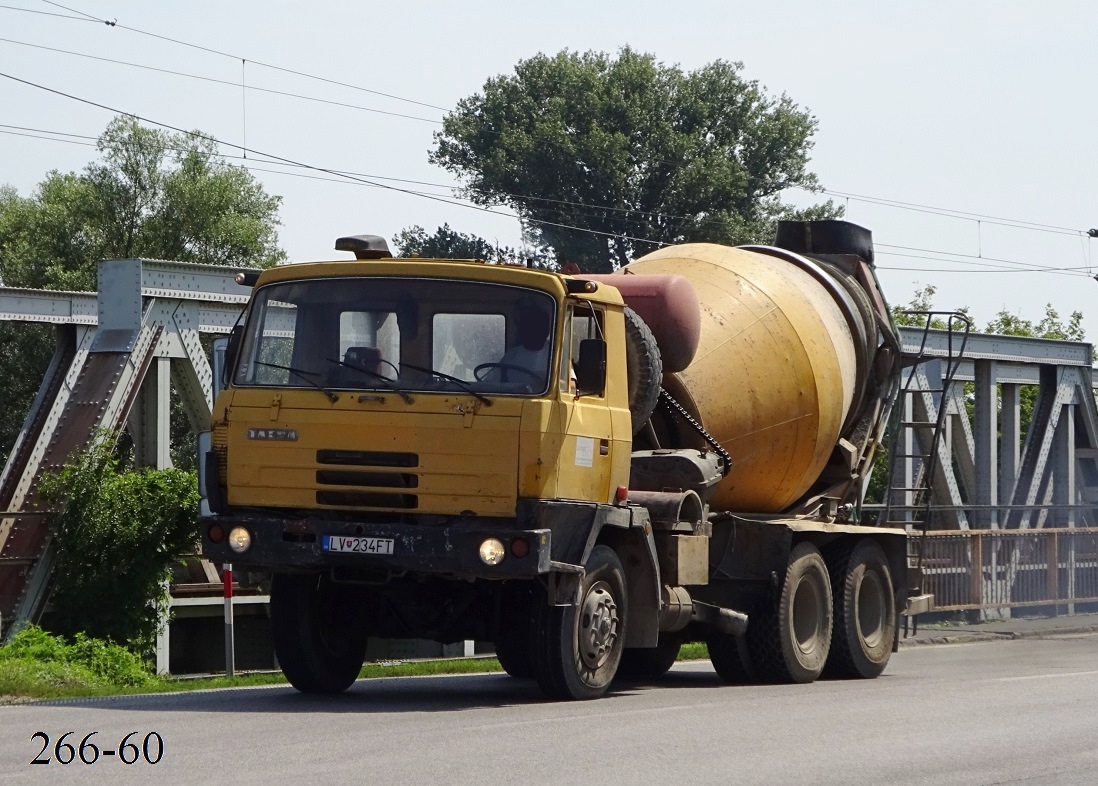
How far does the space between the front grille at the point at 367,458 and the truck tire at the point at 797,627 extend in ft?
15.3

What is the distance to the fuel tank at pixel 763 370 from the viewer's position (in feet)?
42.9

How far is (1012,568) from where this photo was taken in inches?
992

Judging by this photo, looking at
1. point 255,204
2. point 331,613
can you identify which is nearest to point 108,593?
point 331,613

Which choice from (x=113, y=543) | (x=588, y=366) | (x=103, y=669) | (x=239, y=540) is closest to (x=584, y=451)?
(x=588, y=366)

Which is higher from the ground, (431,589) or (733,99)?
(733,99)

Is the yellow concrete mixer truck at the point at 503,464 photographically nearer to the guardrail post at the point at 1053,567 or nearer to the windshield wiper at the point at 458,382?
the windshield wiper at the point at 458,382

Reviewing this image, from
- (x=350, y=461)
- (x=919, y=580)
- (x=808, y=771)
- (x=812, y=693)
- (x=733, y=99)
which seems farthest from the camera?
(x=733, y=99)

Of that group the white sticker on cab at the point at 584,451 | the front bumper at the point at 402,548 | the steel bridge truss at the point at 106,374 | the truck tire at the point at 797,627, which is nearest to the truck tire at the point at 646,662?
the truck tire at the point at 797,627

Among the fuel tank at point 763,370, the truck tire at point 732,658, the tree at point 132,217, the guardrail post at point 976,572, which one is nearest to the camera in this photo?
the fuel tank at point 763,370

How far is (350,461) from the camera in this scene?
1031 centimetres

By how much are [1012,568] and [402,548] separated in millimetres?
17137

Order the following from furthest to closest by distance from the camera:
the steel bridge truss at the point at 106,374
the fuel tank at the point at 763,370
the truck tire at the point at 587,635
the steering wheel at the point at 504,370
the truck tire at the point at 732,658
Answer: the steel bridge truss at the point at 106,374
the truck tire at the point at 732,658
the fuel tank at the point at 763,370
the truck tire at the point at 587,635
the steering wheel at the point at 504,370

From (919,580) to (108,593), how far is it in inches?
316

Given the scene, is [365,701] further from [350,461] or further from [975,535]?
[975,535]
